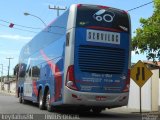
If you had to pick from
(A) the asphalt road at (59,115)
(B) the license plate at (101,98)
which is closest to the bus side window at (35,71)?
(A) the asphalt road at (59,115)

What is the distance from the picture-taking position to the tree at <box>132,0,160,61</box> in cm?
2145

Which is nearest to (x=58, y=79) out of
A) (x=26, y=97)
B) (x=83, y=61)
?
(x=83, y=61)

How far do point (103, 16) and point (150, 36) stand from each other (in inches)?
171

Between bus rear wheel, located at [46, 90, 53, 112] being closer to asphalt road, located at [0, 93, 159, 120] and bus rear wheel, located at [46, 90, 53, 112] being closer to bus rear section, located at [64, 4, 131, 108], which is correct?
asphalt road, located at [0, 93, 159, 120]

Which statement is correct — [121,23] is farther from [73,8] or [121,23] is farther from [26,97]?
[26,97]

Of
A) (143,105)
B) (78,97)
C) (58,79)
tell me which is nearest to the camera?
(78,97)

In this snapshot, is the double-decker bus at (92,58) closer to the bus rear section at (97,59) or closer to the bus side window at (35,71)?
the bus rear section at (97,59)

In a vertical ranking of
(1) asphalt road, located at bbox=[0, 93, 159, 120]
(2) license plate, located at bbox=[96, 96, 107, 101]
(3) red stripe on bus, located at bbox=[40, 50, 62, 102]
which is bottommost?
(1) asphalt road, located at bbox=[0, 93, 159, 120]

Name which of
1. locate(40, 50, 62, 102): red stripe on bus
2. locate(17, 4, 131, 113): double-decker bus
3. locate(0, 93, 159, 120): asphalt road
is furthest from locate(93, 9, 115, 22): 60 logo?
locate(0, 93, 159, 120): asphalt road

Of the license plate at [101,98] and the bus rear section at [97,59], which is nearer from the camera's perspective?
the bus rear section at [97,59]

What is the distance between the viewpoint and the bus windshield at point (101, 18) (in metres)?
17.7

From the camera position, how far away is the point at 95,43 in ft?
58.3

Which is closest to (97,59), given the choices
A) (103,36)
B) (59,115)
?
(103,36)

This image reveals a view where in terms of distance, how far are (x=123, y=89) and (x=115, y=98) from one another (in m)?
0.54
